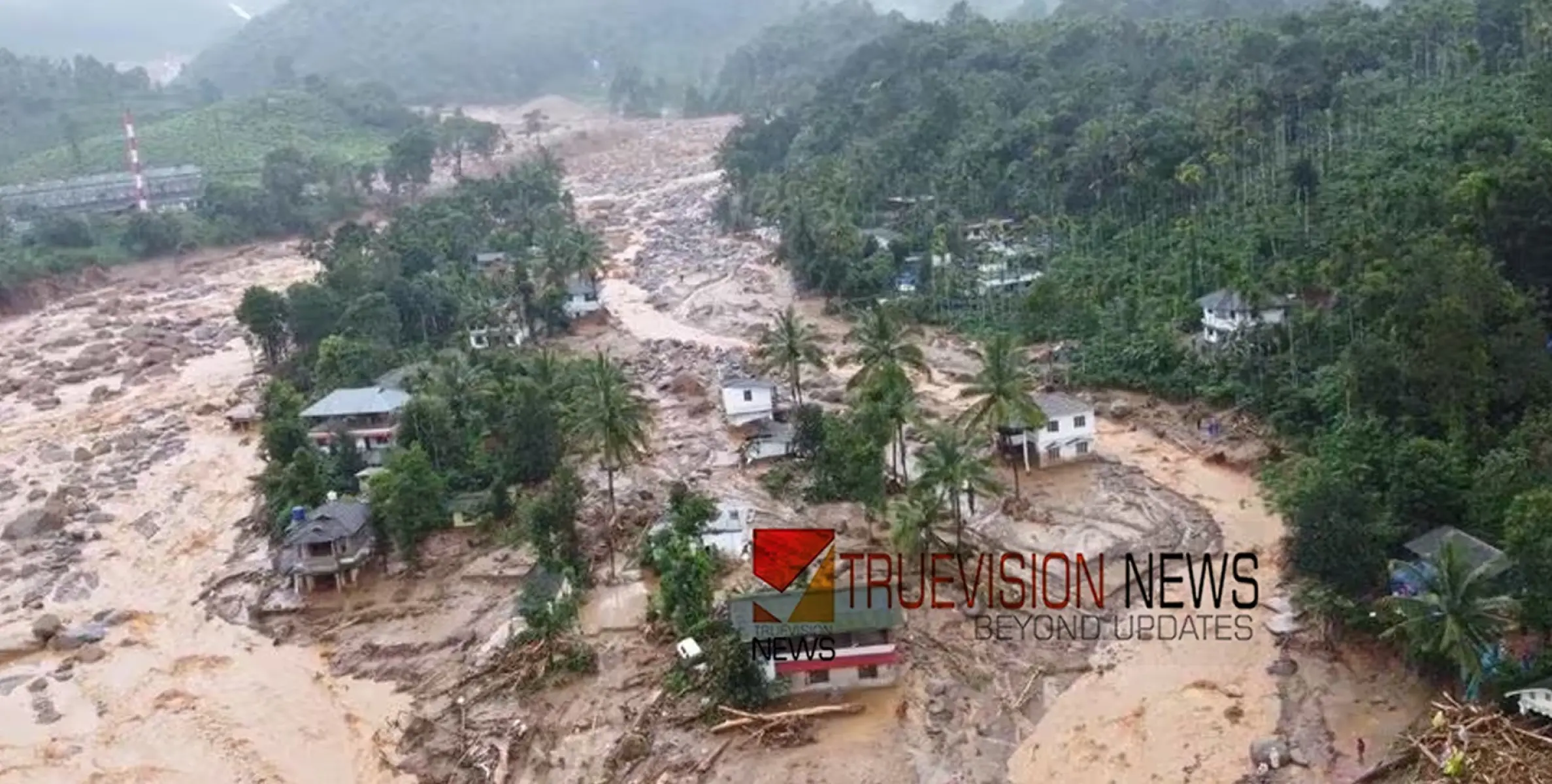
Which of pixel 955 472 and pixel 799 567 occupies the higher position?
pixel 955 472

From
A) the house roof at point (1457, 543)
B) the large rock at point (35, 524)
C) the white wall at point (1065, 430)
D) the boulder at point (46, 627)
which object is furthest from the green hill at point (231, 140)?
the house roof at point (1457, 543)

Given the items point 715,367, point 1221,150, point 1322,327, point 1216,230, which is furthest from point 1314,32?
→ point 715,367

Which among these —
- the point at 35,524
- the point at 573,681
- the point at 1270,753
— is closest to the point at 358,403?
the point at 35,524

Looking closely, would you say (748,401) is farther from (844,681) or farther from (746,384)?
(844,681)

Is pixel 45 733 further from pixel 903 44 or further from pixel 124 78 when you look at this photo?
pixel 124 78

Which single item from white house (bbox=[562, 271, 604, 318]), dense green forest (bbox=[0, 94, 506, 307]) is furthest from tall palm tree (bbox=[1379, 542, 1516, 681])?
dense green forest (bbox=[0, 94, 506, 307])

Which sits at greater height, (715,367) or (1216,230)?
(1216,230)
